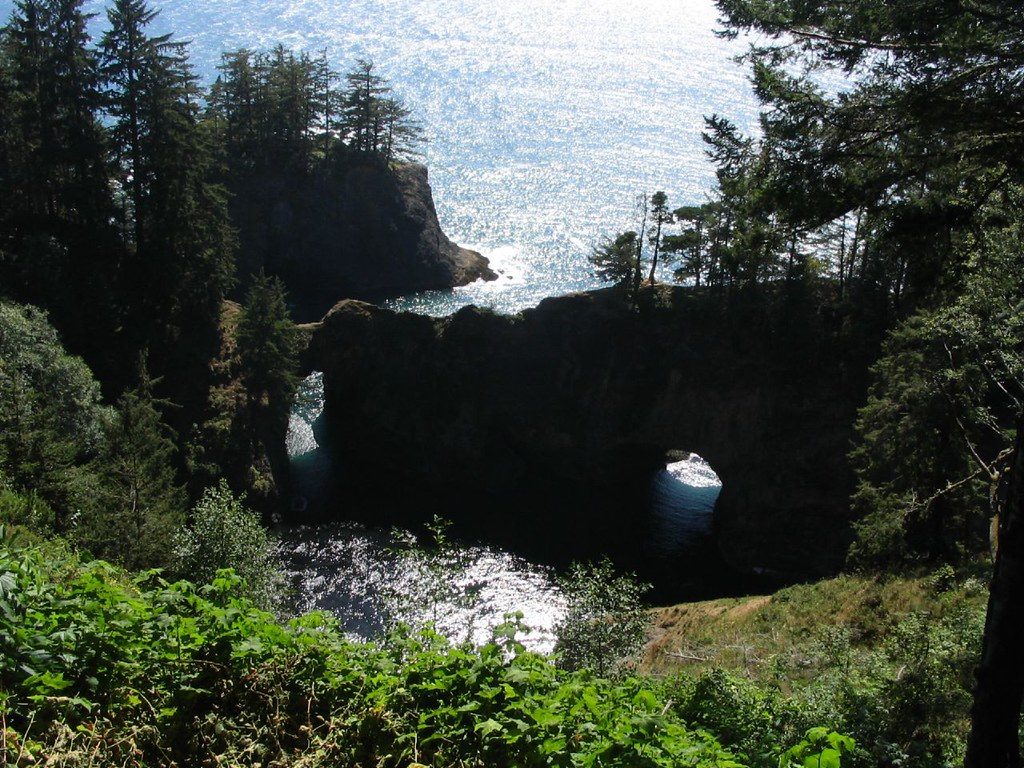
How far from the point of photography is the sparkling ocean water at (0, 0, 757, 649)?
44.8m

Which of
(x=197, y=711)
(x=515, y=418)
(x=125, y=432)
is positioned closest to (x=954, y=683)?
(x=197, y=711)

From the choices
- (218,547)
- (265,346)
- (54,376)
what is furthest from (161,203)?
(218,547)

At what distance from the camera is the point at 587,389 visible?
56.0m

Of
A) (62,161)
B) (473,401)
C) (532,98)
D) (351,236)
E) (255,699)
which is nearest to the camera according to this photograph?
(255,699)

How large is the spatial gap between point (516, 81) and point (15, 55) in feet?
285

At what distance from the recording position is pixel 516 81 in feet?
406

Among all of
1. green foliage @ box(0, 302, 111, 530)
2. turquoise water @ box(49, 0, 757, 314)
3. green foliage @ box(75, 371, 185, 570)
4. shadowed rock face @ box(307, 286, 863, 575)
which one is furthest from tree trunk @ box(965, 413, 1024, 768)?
turquoise water @ box(49, 0, 757, 314)

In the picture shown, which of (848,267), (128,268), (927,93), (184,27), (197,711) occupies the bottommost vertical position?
(197,711)

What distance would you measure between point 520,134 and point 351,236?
1619 inches

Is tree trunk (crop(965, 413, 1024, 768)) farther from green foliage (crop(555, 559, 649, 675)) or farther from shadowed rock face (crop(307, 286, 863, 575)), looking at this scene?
shadowed rock face (crop(307, 286, 863, 575))

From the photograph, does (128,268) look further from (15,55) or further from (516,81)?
(516,81)

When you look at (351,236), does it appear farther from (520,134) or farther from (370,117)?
(520,134)

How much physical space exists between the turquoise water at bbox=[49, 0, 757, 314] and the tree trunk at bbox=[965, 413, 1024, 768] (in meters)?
64.8

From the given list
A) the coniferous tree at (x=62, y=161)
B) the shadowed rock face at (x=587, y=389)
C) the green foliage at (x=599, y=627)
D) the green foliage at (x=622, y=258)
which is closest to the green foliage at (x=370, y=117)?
the shadowed rock face at (x=587, y=389)
